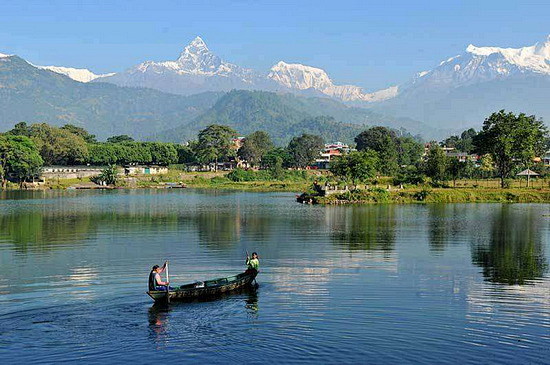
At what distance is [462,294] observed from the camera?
32.6 m

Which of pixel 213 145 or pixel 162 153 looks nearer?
pixel 162 153

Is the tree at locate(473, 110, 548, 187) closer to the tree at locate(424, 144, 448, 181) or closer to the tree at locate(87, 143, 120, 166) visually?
the tree at locate(424, 144, 448, 181)

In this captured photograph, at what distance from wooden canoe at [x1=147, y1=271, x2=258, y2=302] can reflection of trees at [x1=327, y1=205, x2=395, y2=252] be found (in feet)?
57.7

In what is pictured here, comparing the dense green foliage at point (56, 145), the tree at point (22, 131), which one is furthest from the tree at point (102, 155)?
the tree at point (22, 131)

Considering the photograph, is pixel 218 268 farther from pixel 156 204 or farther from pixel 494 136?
pixel 494 136

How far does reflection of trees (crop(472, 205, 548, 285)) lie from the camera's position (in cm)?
3797

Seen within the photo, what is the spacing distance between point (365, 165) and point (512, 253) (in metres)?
56.2

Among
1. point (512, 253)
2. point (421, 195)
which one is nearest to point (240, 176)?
point (421, 195)

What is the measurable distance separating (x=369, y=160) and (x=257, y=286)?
7202cm

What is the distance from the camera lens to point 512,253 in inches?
1813

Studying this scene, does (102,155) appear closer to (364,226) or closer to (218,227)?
(218,227)

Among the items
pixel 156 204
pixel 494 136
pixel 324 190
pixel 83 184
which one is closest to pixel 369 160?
pixel 324 190

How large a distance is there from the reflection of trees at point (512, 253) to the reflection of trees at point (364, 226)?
7.44 m

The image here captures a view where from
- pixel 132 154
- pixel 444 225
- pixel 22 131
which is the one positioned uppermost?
pixel 22 131
